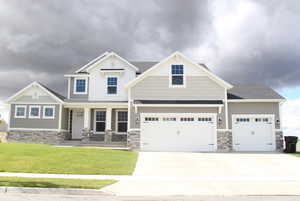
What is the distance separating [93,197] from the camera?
7344mm

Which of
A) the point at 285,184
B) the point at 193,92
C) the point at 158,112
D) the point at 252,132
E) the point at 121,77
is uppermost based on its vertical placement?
the point at 121,77

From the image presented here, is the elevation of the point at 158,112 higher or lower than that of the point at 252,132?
higher

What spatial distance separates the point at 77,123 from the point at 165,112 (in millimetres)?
8205

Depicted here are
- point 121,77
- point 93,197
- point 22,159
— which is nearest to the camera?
point 93,197

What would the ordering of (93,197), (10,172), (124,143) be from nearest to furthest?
(93,197), (10,172), (124,143)

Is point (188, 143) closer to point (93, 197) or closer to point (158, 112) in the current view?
point (158, 112)

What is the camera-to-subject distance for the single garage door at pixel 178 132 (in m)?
18.9

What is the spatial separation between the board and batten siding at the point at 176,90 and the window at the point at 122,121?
2900 millimetres

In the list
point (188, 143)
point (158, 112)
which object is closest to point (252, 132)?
point (188, 143)

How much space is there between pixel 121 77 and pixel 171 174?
12818mm

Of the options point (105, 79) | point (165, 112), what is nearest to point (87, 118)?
point (105, 79)

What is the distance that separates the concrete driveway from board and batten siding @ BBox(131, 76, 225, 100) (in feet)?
18.8

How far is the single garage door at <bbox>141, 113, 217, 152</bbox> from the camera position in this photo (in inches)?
743

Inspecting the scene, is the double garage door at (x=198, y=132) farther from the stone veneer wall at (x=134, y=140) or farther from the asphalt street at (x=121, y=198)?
the asphalt street at (x=121, y=198)
